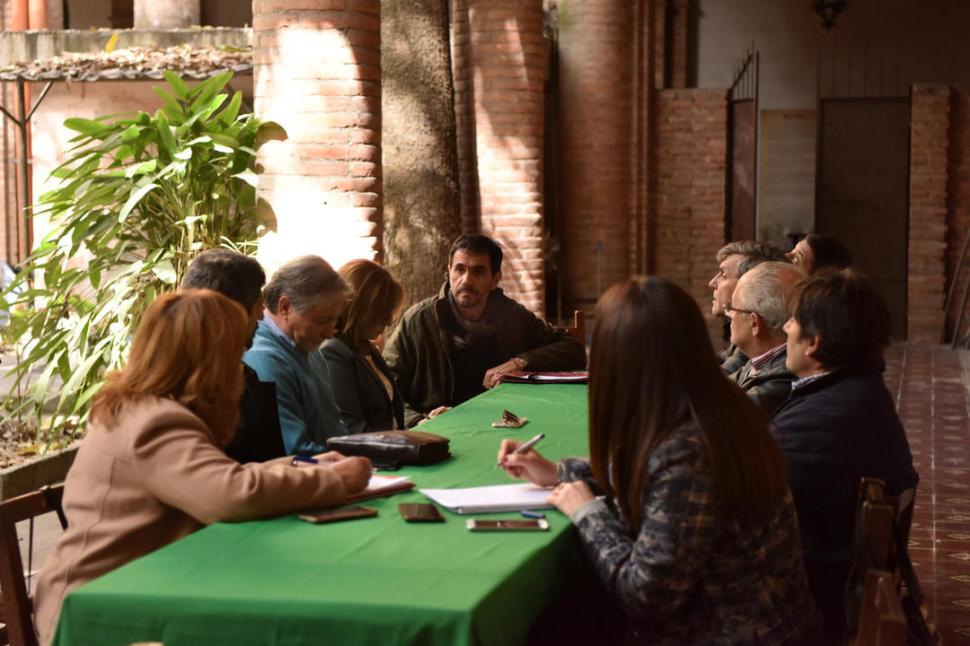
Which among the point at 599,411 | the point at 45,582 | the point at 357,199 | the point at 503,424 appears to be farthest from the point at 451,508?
the point at 357,199

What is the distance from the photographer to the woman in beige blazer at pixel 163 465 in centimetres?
284

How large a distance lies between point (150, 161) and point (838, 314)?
4.15 metres

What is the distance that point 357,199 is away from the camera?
6.41m

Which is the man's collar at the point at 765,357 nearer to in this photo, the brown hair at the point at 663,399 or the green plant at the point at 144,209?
the brown hair at the point at 663,399

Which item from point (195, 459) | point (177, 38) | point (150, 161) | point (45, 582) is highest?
point (177, 38)

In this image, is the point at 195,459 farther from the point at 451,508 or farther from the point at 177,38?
the point at 177,38

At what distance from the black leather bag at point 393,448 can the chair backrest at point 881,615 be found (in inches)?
55.2

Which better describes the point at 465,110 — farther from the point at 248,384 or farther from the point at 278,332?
the point at 248,384

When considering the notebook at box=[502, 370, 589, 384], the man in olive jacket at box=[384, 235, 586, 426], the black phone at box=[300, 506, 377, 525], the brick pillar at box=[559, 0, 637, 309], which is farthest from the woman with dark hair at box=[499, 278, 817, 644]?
the brick pillar at box=[559, 0, 637, 309]

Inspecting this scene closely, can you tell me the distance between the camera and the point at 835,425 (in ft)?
10.9

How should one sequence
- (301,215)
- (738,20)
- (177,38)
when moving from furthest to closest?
(738,20), (177,38), (301,215)

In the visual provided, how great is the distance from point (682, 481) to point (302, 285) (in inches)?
70.3

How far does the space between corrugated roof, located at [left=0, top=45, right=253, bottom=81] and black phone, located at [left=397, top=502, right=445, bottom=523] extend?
7.37 m

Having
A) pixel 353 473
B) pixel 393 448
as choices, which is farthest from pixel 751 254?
pixel 353 473
